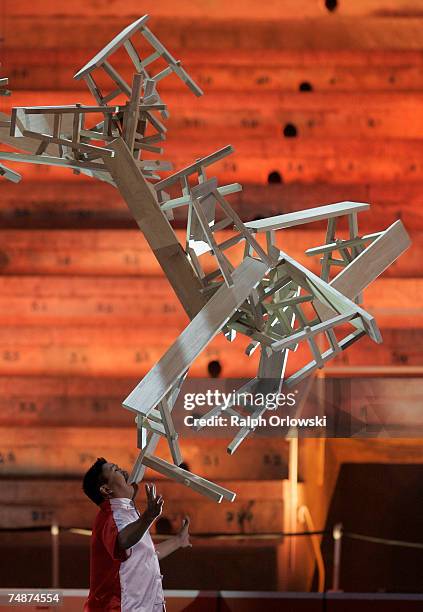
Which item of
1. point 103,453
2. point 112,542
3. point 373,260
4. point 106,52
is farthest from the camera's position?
point 103,453

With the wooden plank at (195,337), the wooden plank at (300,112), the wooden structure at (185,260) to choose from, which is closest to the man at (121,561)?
the wooden structure at (185,260)

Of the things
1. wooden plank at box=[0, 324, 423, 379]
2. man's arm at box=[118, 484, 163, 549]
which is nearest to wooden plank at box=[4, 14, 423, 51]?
wooden plank at box=[0, 324, 423, 379]

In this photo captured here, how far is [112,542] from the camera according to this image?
9.34 ft

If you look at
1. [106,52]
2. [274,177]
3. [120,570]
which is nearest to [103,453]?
[274,177]

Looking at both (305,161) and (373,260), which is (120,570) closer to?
(373,260)

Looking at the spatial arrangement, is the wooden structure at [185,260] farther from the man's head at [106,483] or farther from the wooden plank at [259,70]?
the wooden plank at [259,70]

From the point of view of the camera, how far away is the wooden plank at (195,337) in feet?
7.34

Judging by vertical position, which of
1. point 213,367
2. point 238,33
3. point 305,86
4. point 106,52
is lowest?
point 213,367

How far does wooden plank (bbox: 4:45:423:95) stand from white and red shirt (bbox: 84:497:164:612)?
3.14 metres

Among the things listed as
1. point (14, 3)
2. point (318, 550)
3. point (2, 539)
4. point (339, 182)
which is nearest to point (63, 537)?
point (2, 539)

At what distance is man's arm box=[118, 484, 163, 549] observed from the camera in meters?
2.62

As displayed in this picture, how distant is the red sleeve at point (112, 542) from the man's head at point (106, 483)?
0.40ft

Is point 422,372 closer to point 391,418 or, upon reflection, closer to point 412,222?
point 391,418

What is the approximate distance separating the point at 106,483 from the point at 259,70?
10.2ft
